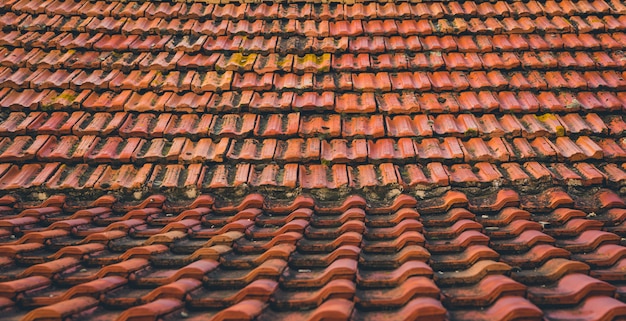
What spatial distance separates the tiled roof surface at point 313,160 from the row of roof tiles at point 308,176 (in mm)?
15

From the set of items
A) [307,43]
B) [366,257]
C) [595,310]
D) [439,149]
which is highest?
[307,43]

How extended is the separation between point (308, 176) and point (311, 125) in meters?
0.46

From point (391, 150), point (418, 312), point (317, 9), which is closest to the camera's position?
point (418, 312)

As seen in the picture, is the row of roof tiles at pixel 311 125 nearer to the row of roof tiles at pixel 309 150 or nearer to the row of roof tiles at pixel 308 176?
the row of roof tiles at pixel 309 150

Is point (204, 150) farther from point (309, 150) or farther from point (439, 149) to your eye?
point (439, 149)

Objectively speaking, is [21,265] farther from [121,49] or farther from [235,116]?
[121,49]

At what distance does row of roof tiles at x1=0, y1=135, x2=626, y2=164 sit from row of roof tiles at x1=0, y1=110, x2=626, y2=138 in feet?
0.17

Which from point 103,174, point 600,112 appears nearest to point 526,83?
point 600,112

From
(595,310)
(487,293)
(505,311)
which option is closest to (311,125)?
(487,293)

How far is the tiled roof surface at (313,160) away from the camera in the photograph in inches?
88.1

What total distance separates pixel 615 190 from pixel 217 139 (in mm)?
2729

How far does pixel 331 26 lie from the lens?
427 centimetres

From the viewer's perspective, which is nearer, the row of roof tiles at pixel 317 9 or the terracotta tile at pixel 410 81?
the terracotta tile at pixel 410 81

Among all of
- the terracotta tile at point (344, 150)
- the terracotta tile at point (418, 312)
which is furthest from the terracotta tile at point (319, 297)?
the terracotta tile at point (344, 150)
